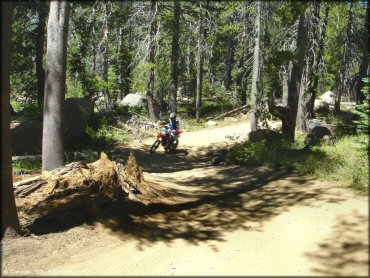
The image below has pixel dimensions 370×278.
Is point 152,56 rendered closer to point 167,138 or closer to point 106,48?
point 106,48

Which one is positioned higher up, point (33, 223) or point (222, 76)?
point (222, 76)

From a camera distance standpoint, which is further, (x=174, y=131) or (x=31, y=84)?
(x=31, y=84)

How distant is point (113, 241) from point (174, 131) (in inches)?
442

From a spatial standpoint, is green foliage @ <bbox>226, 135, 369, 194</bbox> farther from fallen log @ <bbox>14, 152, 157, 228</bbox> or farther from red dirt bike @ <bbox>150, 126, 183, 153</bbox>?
fallen log @ <bbox>14, 152, 157, 228</bbox>

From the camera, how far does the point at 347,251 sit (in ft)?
5.90

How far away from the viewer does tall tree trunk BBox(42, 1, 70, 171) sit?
8766 millimetres

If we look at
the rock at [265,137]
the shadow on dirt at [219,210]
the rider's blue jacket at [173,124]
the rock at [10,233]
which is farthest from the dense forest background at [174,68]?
the rider's blue jacket at [173,124]

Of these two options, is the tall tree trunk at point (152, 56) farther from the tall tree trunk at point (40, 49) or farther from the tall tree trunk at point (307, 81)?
the tall tree trunk at point (307, 81)

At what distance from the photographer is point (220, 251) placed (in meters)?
6.12

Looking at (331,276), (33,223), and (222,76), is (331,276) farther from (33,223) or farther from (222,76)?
(222,76)

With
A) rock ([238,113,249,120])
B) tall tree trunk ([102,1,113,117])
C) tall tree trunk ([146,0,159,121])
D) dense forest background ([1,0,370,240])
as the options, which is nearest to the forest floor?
dense forest background ([1,0,370,240])

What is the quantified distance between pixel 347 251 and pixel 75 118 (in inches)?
656

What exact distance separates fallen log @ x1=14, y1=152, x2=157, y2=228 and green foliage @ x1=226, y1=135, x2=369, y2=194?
398 cm

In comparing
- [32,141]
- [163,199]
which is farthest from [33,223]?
[32,141]
